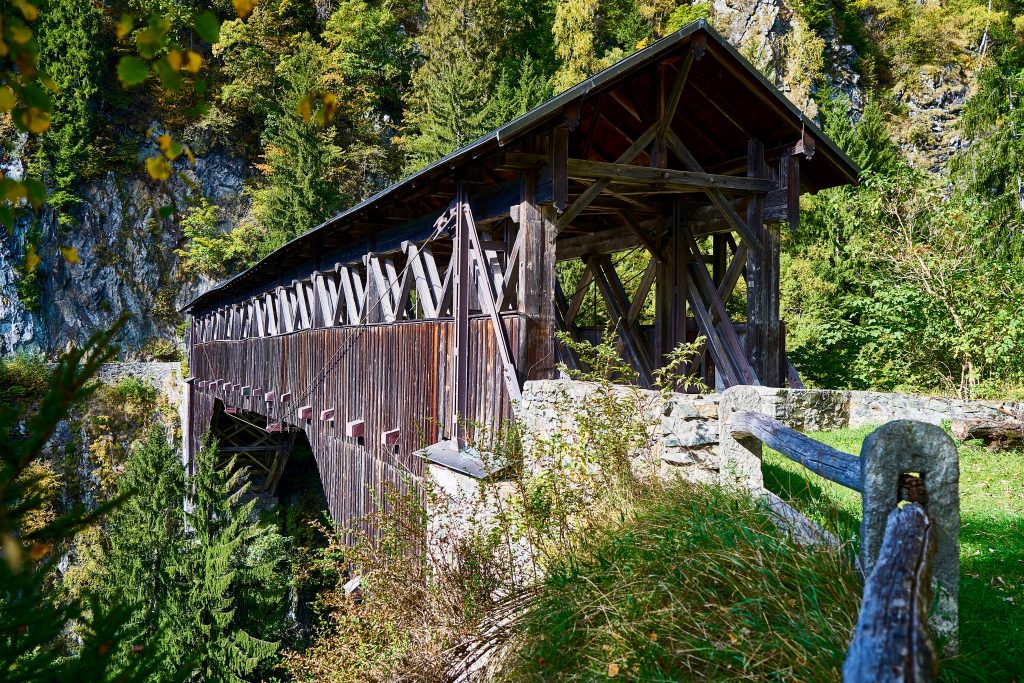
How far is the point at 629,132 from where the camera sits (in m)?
9.89

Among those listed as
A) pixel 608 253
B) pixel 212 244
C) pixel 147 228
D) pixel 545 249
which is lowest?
pixel 545 249

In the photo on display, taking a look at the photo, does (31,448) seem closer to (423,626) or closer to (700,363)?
(423,626)

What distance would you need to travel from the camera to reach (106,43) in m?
34.5

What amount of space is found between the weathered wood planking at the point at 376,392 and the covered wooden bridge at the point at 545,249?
1.2 inches

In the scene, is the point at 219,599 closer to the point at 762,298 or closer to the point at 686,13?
the point at 762,298

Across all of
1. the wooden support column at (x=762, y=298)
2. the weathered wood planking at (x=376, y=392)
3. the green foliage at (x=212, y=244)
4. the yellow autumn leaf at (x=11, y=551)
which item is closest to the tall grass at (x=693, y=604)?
the yellow autumn leaf at (x=11, y=551)

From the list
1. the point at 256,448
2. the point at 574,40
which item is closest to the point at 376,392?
the point at 256,448

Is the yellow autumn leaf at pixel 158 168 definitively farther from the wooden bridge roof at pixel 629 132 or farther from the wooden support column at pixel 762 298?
the wooden support column at pixel 762 298

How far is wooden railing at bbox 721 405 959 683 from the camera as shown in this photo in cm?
150

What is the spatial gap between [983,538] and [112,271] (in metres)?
35.5

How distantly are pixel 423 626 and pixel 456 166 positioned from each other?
4.73 metres

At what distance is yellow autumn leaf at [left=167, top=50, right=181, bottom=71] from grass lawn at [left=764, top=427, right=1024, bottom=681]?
9.58 ft

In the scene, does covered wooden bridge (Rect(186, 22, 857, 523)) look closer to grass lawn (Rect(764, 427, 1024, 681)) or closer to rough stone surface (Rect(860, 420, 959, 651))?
grass lawn (Rect(764, 427, 1024, 681))

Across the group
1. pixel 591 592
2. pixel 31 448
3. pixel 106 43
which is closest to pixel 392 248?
pixel 591 592
